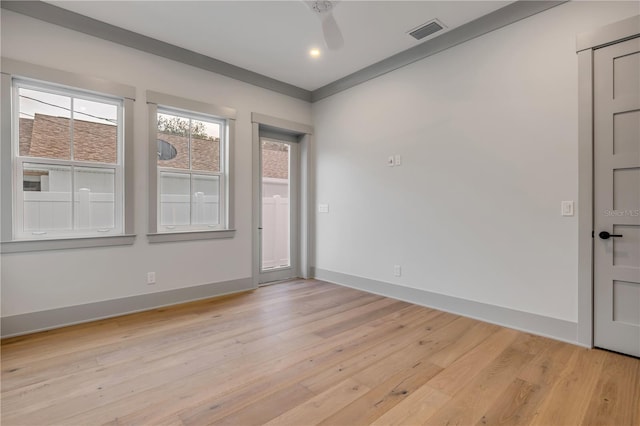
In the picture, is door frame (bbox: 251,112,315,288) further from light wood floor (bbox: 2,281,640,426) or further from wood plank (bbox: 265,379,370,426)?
wood plank (bbox: 265,379,370,426)

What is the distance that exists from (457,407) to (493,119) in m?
2.58

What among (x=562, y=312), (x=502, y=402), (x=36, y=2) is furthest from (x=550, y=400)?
(x=36, y=2)

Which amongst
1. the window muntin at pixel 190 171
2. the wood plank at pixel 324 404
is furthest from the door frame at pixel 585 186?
the window muntin at pixel 190 171

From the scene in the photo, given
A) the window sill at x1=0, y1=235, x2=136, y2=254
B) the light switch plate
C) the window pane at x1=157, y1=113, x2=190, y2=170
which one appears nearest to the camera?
the light switch plate

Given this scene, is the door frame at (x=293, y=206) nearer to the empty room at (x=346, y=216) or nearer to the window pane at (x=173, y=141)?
the empty room at (x=346, y=216)

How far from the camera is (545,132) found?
269cm

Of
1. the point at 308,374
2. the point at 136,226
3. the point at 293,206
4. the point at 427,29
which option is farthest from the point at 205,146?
the point at 308,374

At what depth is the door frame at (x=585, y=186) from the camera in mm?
2455

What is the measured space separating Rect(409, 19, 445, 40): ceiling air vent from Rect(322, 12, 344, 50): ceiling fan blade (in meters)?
1.22

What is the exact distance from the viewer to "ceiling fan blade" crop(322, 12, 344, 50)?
2279 millimetres

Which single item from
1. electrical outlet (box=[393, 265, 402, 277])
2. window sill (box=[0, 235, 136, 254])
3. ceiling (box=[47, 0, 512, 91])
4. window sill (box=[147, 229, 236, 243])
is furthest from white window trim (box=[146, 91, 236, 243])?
electrical outlet (box=[393, 265, 402, 277])

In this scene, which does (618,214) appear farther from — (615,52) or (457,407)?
(457,407)

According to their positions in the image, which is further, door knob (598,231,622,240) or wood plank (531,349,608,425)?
door knob (598,231,622,240)

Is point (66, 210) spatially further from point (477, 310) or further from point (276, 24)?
point (477, 310)
